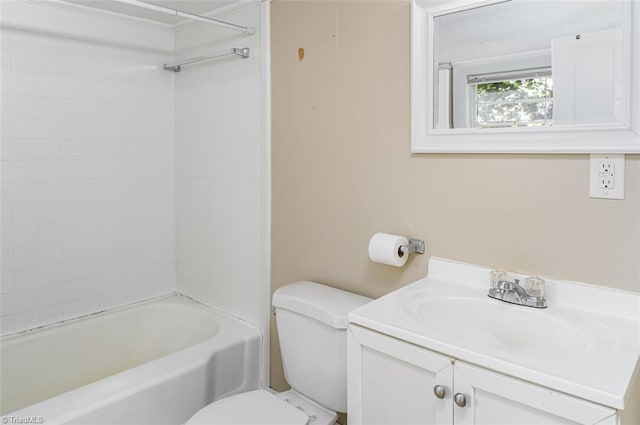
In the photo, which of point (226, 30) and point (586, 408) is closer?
point (586, 408)

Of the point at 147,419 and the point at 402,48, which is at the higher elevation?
the point at 402,48

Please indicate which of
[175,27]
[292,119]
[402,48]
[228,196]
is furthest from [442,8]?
[175,27]

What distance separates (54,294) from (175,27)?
5.41ft

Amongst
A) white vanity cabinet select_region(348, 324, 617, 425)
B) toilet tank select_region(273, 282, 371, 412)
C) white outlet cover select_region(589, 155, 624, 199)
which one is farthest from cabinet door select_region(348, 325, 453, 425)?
white outlet cover select_region(589, 155, 624, 199)

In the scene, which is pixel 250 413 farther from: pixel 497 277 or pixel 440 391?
pixel 497 277

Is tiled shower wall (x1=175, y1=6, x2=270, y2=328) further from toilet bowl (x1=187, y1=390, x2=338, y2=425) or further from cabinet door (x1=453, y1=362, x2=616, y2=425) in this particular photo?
cabinet door (x1=453, y1=362, x2=616, y2=425)

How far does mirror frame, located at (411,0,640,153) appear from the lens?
1.18 m

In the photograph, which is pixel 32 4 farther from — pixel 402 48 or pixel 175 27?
pixel 402 48

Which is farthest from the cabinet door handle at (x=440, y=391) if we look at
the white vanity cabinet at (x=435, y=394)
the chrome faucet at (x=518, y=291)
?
the chrome faucet at (x=518, y=291)

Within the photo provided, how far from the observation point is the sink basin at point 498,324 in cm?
115

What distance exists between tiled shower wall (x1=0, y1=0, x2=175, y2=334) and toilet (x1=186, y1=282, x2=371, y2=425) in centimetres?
120

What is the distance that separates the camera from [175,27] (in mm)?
2639

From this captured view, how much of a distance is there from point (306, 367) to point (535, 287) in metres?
0.89

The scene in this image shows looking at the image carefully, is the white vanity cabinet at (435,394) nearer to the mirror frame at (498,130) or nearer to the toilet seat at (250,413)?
the toilet seat at (250,413)
